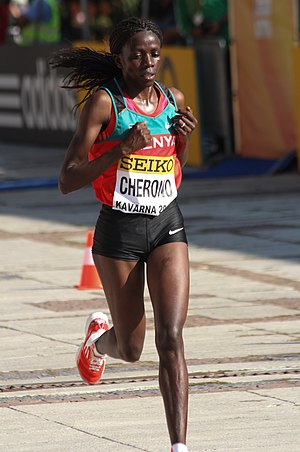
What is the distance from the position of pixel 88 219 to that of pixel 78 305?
5833mm

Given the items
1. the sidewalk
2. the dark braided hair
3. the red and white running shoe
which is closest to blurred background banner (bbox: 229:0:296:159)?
the sidewalk

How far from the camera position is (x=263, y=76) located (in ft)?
69.5

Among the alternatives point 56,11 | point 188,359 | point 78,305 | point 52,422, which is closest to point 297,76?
point 56,11

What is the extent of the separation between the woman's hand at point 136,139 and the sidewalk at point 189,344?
4.48ft

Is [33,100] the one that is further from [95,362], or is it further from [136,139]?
[136,139]

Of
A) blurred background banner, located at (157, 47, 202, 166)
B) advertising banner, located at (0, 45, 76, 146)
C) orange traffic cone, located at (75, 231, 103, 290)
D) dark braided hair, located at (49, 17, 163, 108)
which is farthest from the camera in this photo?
advertising banner, located at (0, 45, 76, 146)

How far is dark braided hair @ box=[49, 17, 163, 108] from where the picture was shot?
6.46 m

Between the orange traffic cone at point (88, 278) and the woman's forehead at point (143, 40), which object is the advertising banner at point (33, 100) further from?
the woman's forehead at point (143, 40)

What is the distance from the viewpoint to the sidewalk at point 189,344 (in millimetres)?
6723

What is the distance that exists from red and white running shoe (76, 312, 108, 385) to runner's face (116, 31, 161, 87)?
5.34 ft

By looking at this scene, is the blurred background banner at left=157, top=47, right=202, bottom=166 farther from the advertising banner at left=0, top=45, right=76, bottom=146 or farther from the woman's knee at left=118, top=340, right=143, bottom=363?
the woman's knee at left=118, top=340, right=143, bottom=363

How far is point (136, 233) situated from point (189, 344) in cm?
283

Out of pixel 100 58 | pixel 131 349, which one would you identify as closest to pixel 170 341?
pixel 131 349

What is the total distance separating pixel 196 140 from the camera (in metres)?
21.9
